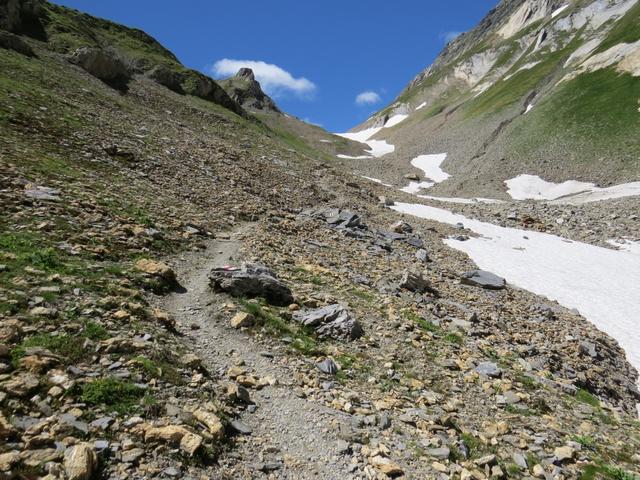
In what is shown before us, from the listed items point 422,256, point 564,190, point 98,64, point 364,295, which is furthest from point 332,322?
point 564,190

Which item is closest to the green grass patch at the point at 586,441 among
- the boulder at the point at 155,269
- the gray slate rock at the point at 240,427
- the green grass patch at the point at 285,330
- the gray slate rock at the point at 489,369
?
the gray slate rock at the point at 489,369

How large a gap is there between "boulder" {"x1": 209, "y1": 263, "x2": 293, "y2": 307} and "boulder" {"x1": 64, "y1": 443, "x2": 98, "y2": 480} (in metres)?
7.85

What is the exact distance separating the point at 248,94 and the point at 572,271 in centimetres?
12998

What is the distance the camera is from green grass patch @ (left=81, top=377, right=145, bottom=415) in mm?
6930

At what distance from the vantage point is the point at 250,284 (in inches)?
549

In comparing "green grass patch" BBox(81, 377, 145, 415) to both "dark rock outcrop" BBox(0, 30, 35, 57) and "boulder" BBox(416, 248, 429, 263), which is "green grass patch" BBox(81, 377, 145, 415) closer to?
"boulder" BBox(416, 248, 429, 263)

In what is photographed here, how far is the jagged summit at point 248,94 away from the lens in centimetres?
13400

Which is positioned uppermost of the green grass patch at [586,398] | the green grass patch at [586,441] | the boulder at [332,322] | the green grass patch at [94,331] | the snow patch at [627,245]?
the snow patch at [627,245]

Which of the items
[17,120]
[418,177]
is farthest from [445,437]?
[418,177]

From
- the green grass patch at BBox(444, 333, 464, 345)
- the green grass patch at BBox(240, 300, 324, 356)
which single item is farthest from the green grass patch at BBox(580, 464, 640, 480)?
Result: the green grass patch at BBox(240, 300, 324, 356)

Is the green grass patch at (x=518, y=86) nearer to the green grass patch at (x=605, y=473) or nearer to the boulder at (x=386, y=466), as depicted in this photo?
the green grass patch at (x=605, y=473)

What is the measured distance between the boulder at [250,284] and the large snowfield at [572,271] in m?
17.0

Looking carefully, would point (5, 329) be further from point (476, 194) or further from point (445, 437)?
point (476, 194)

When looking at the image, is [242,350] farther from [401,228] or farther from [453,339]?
[401,228]
